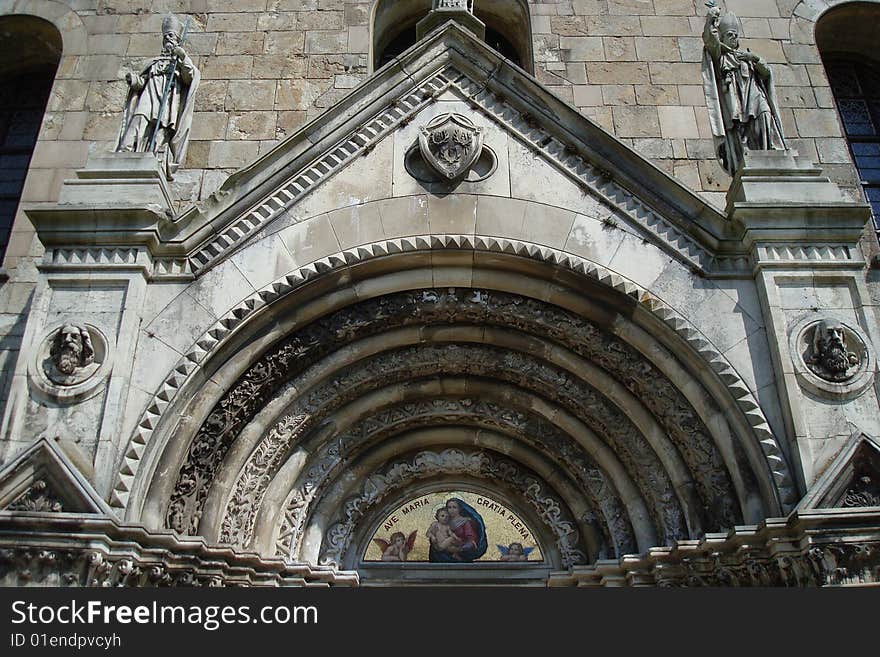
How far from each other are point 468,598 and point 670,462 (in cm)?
229

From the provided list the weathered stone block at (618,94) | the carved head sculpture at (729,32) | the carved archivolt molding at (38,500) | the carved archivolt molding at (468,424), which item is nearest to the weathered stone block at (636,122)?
the weathered stone block at (618,94)

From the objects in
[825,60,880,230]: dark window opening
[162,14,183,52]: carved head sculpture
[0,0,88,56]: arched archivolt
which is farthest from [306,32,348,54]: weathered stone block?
[825,60,880,230]: dark window opening

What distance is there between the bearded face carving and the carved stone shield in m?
3.41

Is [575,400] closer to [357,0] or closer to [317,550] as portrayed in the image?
[317,550]

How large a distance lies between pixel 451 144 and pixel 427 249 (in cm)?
111

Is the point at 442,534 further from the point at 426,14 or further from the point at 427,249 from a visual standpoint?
the point at 426,14

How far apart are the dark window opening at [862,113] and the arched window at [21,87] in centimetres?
973

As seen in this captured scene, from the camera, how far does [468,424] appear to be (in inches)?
318

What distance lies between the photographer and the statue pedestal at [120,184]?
280 inches

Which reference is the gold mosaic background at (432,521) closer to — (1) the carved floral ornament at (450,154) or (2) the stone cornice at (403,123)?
(2) the stone cornice at (403,123)

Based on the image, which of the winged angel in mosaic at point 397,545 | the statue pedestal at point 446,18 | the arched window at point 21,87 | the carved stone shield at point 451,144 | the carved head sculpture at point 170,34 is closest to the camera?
the carved stone shield at point 451,144

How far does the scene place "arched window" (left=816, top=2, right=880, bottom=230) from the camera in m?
9.67

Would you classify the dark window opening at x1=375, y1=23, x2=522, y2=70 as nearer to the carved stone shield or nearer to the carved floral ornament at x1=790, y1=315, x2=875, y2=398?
the carved stone shield

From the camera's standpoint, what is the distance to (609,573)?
23.4 ft
